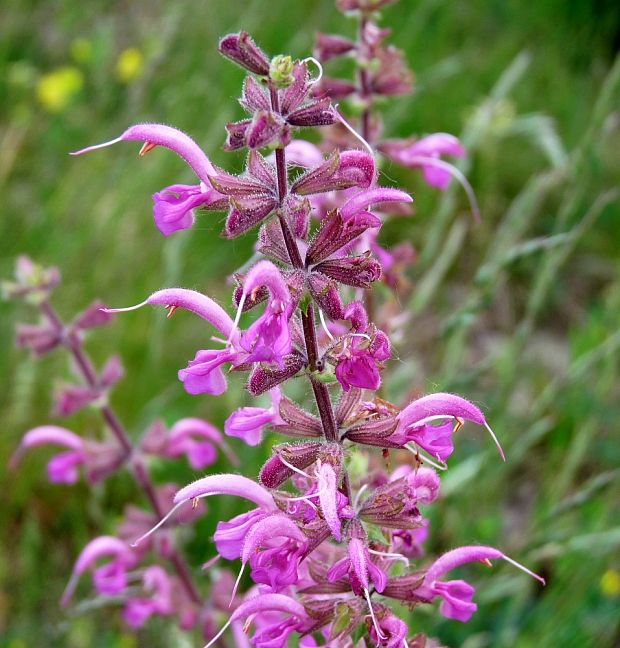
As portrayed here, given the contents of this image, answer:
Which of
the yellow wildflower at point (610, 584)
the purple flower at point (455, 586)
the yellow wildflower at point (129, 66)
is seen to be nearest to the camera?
the purple flower at point (455, 586)

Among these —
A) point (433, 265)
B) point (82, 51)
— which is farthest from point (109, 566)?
point (82, 51)

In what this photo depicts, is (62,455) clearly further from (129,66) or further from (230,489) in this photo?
(129,66)

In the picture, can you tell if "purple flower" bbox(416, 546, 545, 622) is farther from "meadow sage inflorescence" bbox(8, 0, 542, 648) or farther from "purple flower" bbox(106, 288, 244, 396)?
"purple flower" bbox(106, 288, 244, 396)

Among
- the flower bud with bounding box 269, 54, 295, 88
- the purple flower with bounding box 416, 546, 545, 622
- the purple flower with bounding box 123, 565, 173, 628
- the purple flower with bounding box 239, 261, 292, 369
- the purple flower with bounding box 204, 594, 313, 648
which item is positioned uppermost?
the flower bud with bounding box 269, 54, 295, 88

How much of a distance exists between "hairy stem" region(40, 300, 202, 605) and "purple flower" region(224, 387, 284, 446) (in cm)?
76

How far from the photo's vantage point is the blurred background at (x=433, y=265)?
2.23m

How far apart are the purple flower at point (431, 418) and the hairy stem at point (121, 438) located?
3.07 feet

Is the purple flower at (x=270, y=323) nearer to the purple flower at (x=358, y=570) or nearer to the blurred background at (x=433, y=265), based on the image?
the purple flower at (x=358, y=570)

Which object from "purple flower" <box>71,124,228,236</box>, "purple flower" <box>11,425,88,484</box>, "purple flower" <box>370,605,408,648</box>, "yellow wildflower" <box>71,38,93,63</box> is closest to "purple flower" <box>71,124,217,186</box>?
"purple flower" <box>71,124,228,236</box>

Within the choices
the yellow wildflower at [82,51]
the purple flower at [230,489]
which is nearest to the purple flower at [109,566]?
the purple flower at [230,489]

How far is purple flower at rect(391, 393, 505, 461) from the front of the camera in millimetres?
1206

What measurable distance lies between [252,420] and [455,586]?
15.7 inches

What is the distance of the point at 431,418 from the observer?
4.00 feet

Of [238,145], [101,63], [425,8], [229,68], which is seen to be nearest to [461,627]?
[238,145]
